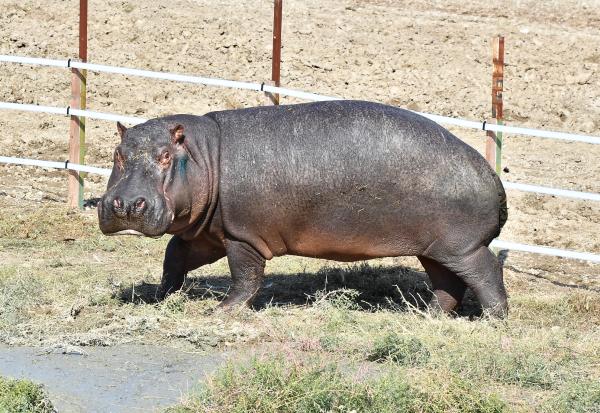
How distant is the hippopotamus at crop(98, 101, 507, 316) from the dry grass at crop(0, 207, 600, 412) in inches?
14.2

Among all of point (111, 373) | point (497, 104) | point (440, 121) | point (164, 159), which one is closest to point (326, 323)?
point (164, 159)

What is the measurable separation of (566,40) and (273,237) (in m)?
10.3

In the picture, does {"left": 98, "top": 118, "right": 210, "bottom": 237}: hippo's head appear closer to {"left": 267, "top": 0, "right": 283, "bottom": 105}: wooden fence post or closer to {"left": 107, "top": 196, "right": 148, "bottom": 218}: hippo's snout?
{"left": 107, "top": 196, "right": 148, "bottom": 218}: hippo's snout

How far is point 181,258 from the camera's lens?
8547 millimetres

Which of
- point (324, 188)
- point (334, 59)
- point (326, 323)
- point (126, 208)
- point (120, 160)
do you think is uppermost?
point (334, 59)

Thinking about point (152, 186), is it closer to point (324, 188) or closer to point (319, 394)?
point (324, 188)

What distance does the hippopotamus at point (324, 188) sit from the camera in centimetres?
799

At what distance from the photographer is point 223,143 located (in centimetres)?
821

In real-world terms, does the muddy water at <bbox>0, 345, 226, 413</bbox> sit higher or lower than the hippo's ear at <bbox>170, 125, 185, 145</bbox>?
lower

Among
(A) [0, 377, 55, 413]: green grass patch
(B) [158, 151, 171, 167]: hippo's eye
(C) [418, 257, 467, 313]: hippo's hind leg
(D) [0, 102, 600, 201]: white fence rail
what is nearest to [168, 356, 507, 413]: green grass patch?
(A) [0, 377, 55, 413]: green grass patch

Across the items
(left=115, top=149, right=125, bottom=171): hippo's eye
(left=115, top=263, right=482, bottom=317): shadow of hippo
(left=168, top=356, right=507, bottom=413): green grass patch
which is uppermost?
Result: (left=115, top=149, right=125, bottom=171): hippo's eye

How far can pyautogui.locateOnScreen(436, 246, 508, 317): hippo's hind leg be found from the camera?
8.10 meters

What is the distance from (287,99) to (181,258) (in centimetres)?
731

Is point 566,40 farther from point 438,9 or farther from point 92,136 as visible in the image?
point 92,136
